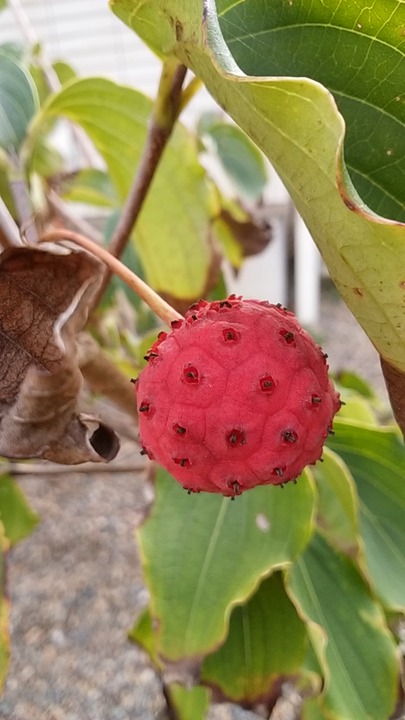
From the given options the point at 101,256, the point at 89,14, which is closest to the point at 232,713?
the point at 101,256

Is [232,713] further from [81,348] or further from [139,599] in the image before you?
[81,348]

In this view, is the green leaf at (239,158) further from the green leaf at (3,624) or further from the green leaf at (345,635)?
the green leaf at (3,624)

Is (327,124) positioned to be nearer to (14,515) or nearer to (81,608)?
(14,515)

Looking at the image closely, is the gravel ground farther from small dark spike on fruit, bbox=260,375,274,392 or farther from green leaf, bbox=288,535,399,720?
small dark spike on fruit, bbox=260,375,274,392

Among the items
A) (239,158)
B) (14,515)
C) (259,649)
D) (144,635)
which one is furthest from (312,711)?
(239,158)

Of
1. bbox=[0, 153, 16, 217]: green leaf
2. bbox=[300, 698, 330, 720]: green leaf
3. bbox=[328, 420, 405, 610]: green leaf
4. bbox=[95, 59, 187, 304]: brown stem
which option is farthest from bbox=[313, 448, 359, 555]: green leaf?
bbox=[0, 153, 16, 217]: green leaf

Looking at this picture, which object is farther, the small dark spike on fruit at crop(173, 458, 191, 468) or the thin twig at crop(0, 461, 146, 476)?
the thin twig at crop(0, 461, 146, 476)

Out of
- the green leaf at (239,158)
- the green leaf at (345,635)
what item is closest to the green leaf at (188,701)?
the green leaf at (345,635)
